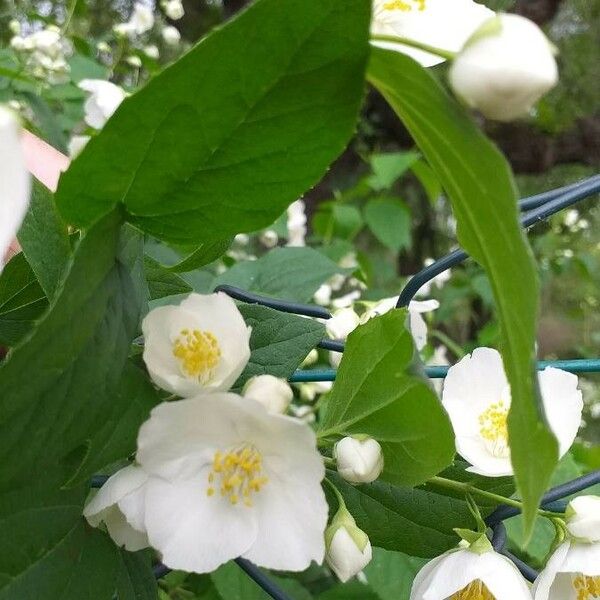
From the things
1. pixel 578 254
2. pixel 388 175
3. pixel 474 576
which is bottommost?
pixel 578 254

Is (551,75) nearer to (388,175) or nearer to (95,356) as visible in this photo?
(95,356)

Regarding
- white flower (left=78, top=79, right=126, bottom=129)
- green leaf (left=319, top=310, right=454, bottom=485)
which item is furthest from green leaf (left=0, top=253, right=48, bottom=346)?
white flower (left=78, top=79, right=126, bottom=129)

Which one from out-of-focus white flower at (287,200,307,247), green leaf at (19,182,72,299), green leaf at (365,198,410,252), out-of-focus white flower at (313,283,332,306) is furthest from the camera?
green leaf at (365,198,410,252)

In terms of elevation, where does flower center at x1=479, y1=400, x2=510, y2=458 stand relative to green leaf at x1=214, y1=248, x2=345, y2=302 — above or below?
above

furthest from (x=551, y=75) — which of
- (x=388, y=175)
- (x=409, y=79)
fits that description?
(x=388, y=175)

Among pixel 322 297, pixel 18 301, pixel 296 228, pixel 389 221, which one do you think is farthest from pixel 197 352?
pixel 389 221

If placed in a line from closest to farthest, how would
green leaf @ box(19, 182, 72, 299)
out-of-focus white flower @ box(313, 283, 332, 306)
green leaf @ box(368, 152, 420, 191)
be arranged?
1. green leaf @ box(19, 182, 72, 299)
2. out-of-focus white flower @ box(313, 283, 332, 306)
3. green leaf @ box(368, 152, 420, 191)

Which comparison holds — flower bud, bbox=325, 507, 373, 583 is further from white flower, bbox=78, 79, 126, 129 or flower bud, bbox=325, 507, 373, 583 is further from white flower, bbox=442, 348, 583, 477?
white flower, bbox=78, 79, 126, 129

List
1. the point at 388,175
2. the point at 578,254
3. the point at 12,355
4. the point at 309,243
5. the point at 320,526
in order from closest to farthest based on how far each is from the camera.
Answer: the point at 12,355 < the point at 320,526 < the point at 388,175 < the point at 309,243 < the point at 578,254
